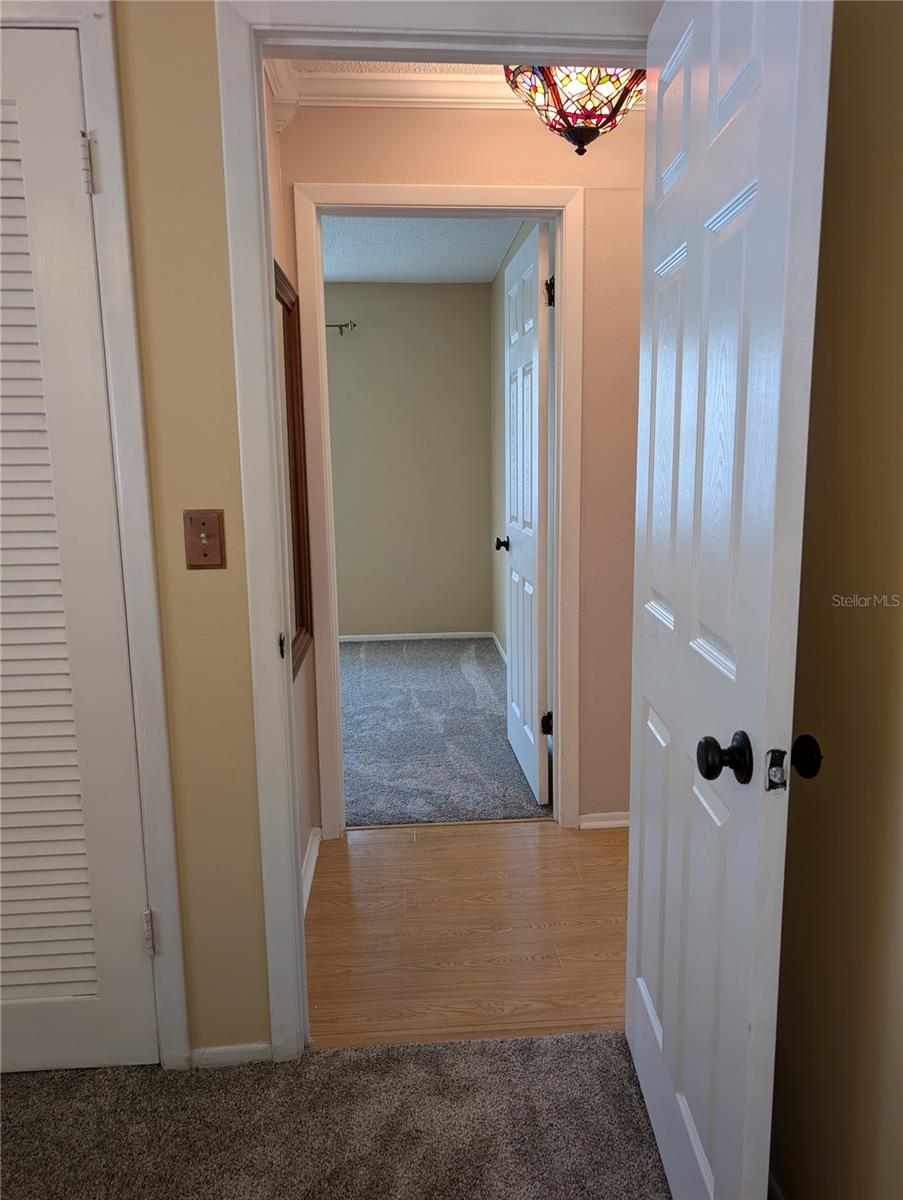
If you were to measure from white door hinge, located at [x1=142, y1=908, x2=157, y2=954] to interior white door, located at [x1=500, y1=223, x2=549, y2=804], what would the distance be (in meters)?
1.64

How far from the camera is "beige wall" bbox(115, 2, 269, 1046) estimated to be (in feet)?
4.82

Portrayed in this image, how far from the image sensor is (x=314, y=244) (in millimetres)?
2561

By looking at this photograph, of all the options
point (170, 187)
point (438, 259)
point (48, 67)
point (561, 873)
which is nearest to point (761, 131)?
point (170, 187)

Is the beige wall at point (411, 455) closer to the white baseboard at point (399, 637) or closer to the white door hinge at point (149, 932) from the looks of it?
the white baseboard at point (399, 637)

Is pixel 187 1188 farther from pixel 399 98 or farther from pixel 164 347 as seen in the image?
pixel 399 98

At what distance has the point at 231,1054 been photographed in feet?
5.77

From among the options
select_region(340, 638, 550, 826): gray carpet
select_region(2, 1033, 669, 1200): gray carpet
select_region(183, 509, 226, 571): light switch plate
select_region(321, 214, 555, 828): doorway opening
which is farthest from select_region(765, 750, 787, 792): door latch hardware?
select_region(321, 214, 555, 828): doorway opening

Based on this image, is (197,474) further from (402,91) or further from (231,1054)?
(402,91)

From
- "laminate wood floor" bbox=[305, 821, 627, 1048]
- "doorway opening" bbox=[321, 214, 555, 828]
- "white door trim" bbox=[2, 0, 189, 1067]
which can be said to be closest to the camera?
"white door trim" bbox=[2, 0, 189, 1067]

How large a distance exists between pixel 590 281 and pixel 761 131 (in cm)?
172

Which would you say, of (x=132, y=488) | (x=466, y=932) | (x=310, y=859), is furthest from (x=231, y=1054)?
(x=132, y=488)

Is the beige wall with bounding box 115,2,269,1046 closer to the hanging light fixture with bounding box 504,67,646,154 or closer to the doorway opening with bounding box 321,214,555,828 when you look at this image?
the hanging light fixture with bounding box 504,67,646,154

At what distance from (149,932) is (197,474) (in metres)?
0.97

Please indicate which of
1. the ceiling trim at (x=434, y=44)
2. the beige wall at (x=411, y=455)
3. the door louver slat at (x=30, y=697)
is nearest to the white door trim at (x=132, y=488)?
the door louver slat at (x=30, y=697)
